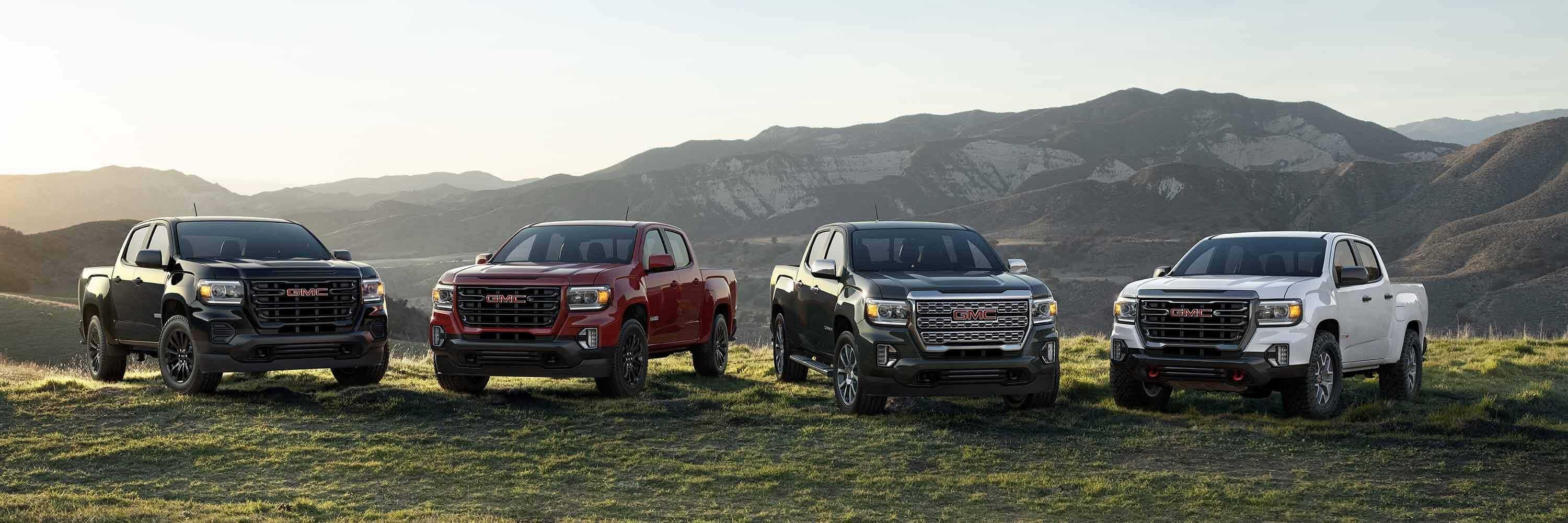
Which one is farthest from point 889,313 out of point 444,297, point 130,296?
point 130,296

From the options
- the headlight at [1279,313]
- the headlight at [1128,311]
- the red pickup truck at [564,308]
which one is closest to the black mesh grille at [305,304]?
the red pickup truck at [564,308]

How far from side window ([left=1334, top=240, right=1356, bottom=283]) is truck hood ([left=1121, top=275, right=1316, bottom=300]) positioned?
86 centimetres

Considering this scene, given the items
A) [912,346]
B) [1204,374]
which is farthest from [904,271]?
[1204,374]

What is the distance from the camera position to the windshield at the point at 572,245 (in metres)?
Answer: 14.6

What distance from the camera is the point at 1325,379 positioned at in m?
12.5

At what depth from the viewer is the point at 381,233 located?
528 feet

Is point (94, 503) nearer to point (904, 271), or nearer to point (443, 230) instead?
point (904, 271)

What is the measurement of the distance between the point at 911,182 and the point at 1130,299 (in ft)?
576

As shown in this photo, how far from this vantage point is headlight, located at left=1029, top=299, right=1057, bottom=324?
475 inches

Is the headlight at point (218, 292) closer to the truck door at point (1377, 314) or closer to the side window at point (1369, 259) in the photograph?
the truck door at point (1377, 314)

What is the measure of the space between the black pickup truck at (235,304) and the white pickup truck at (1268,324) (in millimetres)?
8271

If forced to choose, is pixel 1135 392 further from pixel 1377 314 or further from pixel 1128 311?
pixel 1377 314

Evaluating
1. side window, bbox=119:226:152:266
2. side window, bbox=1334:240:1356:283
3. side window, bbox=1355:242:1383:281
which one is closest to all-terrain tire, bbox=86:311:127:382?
side window, bbox=119:226:152:266

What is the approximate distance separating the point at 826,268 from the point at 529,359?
320cm
